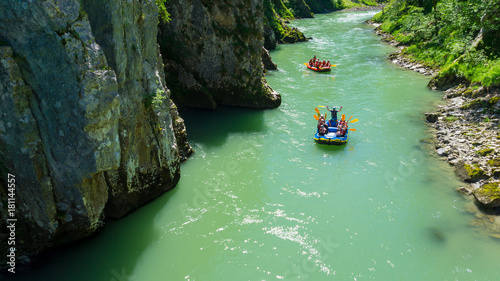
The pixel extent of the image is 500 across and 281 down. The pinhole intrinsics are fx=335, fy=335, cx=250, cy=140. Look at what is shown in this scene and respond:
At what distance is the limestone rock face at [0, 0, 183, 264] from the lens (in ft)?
30.0

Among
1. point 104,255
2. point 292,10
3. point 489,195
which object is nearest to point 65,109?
point 104,255

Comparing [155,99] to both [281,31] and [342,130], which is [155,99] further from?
[281,31]

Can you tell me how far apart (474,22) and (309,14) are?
5909cm

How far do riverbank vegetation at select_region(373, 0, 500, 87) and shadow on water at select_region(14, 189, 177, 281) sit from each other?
23.8 metres

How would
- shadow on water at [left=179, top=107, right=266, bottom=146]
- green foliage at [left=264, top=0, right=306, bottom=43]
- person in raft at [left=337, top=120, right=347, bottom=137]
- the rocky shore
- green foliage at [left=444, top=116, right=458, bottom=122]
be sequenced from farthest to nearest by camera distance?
green foliage at [left=264, top=0, right=306, bottom=43] → green foliage at [left=444, top=116, right=458, bottom=122] → shadow on water at [left=179, top=107, right=266, bottom=146] → person in raft at [left=337, top=120, right=347, bottom=137] → the rocky shore

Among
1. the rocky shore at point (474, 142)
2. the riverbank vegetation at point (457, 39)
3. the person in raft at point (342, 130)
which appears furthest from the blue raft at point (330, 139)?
the riverbank vegetation at point (457, 39)

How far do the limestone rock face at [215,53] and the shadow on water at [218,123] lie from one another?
0.70 metres

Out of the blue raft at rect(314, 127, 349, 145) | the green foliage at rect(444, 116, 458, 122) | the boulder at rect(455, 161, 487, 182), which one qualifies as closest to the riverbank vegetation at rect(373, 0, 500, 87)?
the green foliage at rect(444, 116, 458, 122)

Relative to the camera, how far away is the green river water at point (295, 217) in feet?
37.5

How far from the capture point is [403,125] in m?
22.1

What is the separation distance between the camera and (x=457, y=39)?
3080 cm

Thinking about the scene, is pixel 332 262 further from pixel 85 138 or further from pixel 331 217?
pixel 85 138

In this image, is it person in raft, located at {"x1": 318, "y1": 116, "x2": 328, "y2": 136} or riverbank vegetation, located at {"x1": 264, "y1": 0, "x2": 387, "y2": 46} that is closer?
person in raft, located at {"x1": 318, "y1": 116, "x2": 328, "y2": 136}

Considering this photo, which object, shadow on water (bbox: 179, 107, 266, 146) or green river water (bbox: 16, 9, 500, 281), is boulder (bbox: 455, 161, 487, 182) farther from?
shadow on water (bbox: 179, 107, 266, 146)
